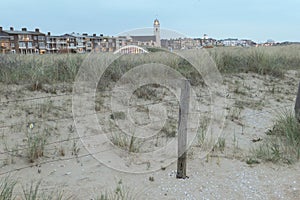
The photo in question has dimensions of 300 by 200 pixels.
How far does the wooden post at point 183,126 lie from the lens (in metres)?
3.02

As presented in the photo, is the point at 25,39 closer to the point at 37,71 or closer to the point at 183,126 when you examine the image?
the point at 37,71

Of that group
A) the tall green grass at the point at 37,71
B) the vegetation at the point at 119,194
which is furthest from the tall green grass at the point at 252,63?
the vegetation at the point at 119,194

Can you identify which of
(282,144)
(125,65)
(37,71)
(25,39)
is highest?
(25,39)

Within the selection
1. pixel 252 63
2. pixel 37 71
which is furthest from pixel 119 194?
pixel 252 63

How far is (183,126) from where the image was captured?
3.10 m

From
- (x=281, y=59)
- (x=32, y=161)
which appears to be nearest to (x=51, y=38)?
(x=281, y=59)

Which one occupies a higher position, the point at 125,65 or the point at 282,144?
the point at 125,65

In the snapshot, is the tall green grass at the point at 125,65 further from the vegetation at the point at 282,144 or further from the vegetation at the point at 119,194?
the vegetation at the point at 119,194

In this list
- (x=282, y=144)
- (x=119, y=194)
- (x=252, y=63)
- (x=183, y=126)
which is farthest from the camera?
(x=252, y=63)

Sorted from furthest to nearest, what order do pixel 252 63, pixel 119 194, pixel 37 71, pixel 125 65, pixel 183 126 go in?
pixel 252 63 < pixel 125 65 < pixel 37 71 < pixel 183 126 < pixel 119 194

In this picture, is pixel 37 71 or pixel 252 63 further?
pixel 252 63

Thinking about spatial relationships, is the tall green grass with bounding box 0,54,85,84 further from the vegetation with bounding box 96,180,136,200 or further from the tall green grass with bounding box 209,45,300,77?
the tall green grass with bounding box 209,45,300,77

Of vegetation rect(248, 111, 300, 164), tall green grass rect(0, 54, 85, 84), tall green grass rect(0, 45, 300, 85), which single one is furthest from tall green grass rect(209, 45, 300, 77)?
tall green grass rect(0, 54, 85, 84)

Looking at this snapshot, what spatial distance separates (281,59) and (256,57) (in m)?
2.08
